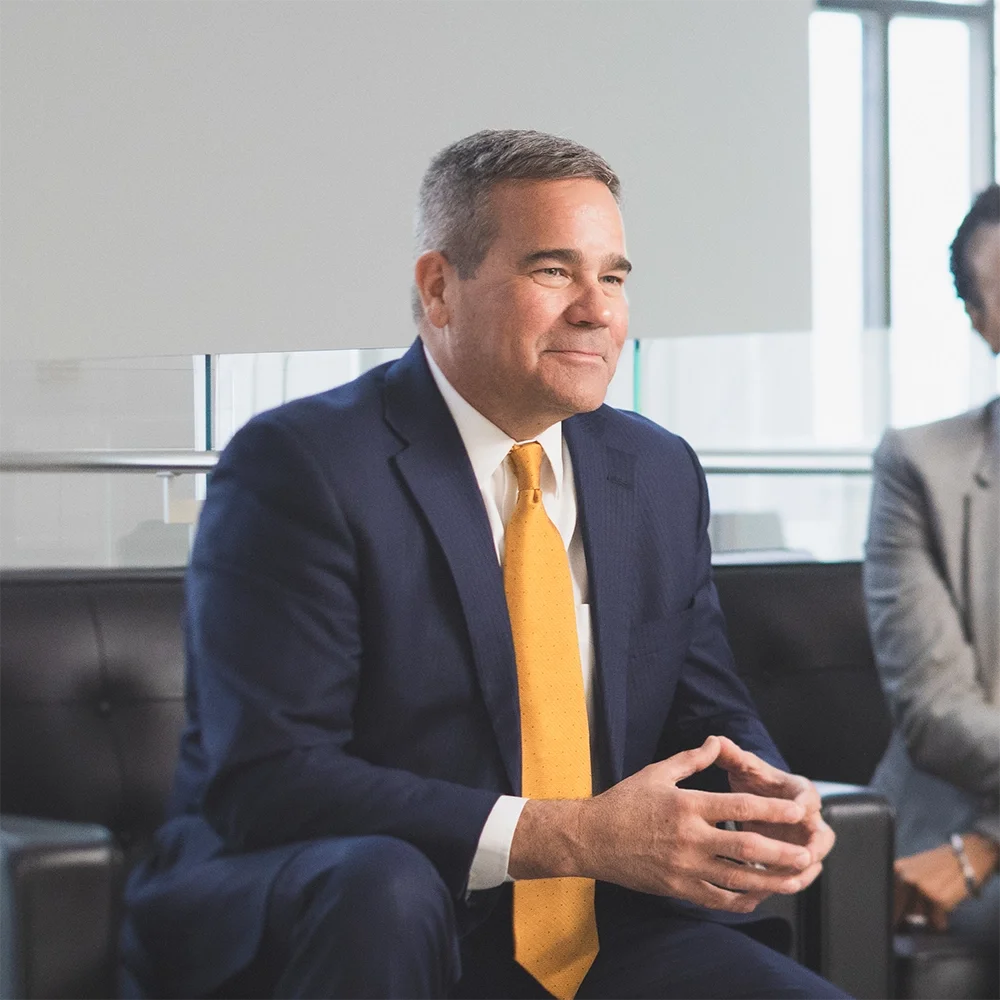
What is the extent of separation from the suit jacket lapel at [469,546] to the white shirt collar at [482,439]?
33 millimetres

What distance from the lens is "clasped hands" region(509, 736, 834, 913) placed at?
1276mm

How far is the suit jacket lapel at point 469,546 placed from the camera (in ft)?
4.67

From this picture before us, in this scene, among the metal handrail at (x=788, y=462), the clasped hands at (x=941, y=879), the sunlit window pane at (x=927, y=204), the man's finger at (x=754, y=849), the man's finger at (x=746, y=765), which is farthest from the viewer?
the sunlit window pane at (x=927, y=204)

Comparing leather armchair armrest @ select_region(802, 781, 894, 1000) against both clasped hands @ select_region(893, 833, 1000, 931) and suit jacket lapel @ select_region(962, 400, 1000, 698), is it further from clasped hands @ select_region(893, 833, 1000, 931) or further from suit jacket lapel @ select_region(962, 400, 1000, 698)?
suit jacket lapel @ select_region(962, 400, 1000, 698)

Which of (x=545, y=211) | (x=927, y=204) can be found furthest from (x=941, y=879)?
(x=927, y=204)

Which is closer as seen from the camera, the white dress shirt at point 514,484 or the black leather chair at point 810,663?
the white dress shirt at point 514,484

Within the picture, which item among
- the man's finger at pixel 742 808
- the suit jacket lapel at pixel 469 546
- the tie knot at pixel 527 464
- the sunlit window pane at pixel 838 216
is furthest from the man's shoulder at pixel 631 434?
the sunlit window pane at pixel 838 216

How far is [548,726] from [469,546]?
0.67ft

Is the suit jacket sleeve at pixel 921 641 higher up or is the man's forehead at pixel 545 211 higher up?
the man's forehead at pixel 545 211

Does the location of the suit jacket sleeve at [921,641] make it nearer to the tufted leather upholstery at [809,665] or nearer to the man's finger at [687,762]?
the tufted leather upholstery at [809,665]

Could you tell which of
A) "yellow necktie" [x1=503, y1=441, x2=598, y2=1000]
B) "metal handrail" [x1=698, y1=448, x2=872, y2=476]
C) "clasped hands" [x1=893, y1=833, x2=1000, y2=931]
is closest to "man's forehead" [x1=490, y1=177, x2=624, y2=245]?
"yellow necktie" [x1=503, y1=441, x2=598, y2=1000]

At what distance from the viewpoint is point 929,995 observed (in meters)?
1.71

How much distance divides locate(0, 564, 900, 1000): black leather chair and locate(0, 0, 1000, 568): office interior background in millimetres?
196

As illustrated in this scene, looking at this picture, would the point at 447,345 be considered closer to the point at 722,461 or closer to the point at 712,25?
the point at 712,25
